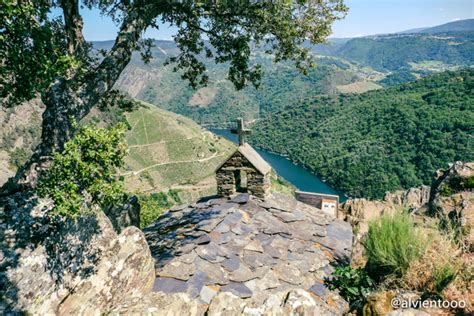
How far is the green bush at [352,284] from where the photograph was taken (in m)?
5.06

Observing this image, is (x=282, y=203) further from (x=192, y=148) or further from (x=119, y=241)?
(x=192, y=148)

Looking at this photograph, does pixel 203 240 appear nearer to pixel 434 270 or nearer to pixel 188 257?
pixel 188 257

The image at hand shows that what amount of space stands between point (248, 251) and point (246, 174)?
3.11m

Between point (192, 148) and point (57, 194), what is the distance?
140 meters

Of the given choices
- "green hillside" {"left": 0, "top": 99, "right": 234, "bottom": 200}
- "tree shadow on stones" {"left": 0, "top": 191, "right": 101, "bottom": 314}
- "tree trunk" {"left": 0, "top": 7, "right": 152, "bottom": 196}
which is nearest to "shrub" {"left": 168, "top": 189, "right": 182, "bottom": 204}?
"green hillside" {"left": 0, "top": 99, "right": 234, "bottom": 200}

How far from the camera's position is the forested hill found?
10025 cm

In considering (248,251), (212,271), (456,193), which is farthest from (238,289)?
(456,193)

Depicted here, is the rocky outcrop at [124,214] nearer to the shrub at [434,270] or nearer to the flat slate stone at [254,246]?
the flat slate stone at [254,246]

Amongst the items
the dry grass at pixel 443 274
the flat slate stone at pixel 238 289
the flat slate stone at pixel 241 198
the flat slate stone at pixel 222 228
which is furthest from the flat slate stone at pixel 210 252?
the dry grass at pixel 443 274

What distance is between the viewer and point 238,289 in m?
6.24

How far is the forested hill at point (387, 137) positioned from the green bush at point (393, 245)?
8605 centimetres

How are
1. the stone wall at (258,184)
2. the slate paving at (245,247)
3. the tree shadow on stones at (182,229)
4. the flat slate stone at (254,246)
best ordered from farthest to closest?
1. the stone wall at (258,184)
2. the flat slate stone at (254,246)
3. the tree shadow on stones at (182,229)
4. the slate paving at (245,247)

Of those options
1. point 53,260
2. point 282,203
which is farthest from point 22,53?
point 282,203

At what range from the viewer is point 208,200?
10641 millimetres
